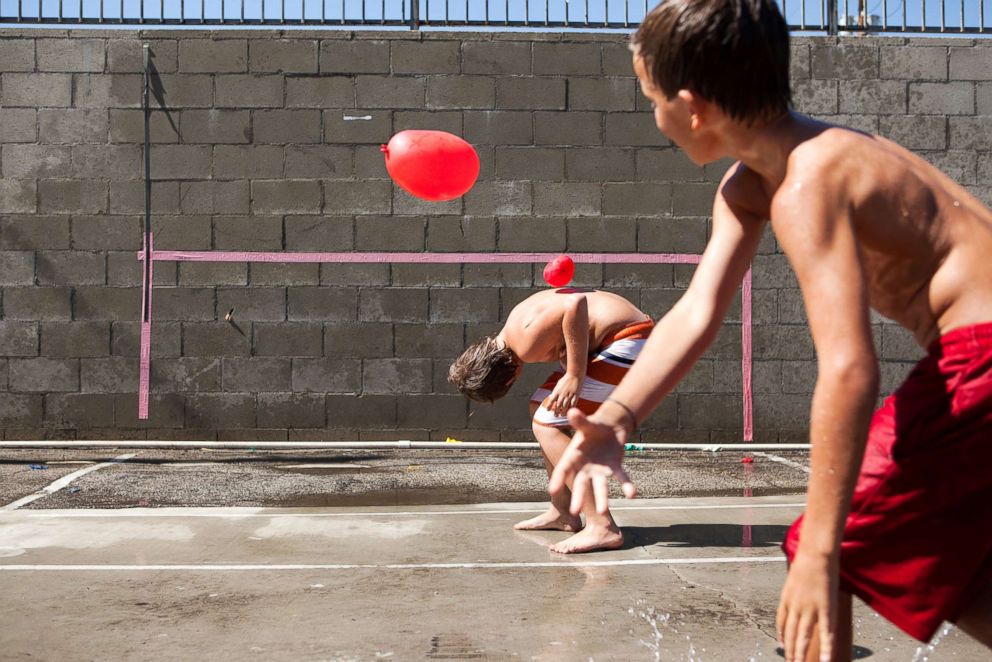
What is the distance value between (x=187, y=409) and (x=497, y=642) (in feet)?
20.7

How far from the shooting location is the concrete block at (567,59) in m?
8.89

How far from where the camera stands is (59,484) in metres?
6.44

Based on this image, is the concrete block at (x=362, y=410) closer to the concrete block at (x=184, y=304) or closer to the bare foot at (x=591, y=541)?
the concrete block at (x=184, y=304)

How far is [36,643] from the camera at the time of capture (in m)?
3.10

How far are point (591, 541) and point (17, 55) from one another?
706 centimetres

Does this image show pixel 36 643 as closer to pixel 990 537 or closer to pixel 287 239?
pixel 990 537

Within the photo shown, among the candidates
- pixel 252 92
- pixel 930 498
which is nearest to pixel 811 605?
pixel 930 498

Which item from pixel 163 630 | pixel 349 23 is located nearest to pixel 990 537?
pixel 163 630

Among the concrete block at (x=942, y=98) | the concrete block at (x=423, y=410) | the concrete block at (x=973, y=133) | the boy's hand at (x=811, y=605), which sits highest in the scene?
the concrete block at (x=942, y=98)

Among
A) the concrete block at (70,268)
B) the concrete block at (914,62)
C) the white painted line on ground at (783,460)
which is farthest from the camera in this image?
the concrete block at (914,62)

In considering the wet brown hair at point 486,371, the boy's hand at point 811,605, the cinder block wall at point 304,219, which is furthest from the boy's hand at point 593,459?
the cinder block wall at point 304,219

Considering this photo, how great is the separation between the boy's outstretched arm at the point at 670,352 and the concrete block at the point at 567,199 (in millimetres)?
6883

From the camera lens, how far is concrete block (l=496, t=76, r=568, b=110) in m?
8.88

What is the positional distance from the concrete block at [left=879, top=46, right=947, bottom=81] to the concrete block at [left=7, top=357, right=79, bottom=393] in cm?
744
